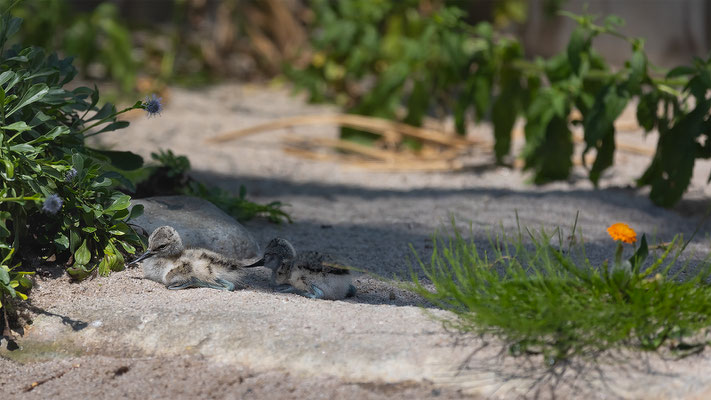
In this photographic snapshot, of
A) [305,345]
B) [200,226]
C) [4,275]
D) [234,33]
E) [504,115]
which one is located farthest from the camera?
[234,33]

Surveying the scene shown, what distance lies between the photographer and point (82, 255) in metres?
3.29

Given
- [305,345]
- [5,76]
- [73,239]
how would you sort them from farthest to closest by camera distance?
[73,239]
[5,76]
[305,345]

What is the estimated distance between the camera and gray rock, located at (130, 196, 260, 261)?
11.8 feet

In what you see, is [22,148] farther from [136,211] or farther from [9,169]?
[136,211]

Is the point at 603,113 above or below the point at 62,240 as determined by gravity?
above

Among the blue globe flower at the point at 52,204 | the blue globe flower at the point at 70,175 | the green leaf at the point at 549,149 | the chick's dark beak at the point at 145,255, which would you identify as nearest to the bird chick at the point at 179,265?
the chick's dark beak at the point at 145,255

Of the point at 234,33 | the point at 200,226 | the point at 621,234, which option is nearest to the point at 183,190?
the point at 200,226

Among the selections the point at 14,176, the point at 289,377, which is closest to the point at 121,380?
the point at 289,377

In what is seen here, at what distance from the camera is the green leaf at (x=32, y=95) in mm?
3133

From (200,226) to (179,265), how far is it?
0.35 meters

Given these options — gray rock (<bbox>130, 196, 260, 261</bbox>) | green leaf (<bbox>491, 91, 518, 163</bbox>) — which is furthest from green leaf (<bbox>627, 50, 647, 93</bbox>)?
gray rock (<bbox>130, 196, 260, 261</bbox>)

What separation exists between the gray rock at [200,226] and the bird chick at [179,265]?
15 cm

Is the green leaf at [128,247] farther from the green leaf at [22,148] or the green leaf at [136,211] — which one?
the green leaf at [22,148]

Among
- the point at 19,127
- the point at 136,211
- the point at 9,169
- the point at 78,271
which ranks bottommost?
the point at 78,271
